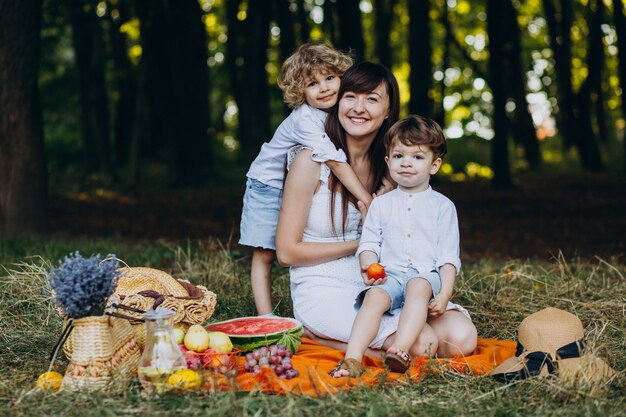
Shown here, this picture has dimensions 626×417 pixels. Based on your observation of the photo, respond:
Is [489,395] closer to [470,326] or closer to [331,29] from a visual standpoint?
[470,326]

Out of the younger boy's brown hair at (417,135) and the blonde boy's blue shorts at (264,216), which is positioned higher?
the younger boy's brown hair at (417,135)

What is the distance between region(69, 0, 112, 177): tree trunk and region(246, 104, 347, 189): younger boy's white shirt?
10.2 m

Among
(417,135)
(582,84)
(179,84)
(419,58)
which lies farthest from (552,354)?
(582,84)

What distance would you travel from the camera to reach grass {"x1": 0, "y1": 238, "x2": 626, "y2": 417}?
3.64m

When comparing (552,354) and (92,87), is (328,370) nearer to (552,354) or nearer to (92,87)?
(552,354)

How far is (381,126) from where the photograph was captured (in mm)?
5141

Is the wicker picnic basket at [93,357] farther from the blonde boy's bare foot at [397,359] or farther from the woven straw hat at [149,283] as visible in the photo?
the blonde boy's bare foot at [397,359]

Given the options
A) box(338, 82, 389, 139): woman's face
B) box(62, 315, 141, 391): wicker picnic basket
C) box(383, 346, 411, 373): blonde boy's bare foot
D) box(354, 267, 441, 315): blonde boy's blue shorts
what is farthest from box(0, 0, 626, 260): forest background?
box(62, 315, 141, 391): wicker picnic basket

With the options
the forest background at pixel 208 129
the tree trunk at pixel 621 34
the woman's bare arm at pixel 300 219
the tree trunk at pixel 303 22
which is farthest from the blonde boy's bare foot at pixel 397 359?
the tree trunk at pixel 303 22

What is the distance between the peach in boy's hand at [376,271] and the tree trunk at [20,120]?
18.3 feet

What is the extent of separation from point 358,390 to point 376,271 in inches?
30.0

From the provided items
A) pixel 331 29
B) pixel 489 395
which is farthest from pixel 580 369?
pixel 331 29

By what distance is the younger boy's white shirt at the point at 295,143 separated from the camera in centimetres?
496

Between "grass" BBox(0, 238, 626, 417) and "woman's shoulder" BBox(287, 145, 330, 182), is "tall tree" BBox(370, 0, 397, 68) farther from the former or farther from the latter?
"woman's shoulder" BBox(287, 145, 330, 182)
